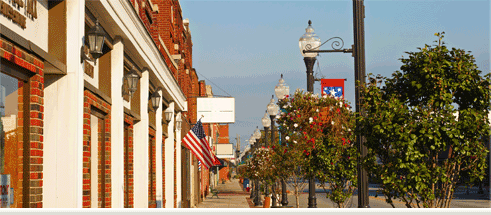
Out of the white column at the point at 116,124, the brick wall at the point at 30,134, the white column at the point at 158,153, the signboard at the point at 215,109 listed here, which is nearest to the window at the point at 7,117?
the brick wall at the point at 30,134

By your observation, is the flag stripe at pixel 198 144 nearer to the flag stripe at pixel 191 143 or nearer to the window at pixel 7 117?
the flag stripe at pixel 191 143

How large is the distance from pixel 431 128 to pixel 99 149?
19.8 ft

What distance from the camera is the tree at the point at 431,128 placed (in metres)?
7.84

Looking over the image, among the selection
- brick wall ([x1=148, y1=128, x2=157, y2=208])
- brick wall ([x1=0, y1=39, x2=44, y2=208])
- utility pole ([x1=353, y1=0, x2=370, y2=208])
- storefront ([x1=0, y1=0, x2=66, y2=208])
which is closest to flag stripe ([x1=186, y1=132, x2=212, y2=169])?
brick wall ([x1=148, y1=128, x2=157, y2=208])

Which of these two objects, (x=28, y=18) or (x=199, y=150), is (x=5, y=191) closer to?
(x=28, y=18)

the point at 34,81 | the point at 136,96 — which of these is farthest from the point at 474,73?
the point at 136,96

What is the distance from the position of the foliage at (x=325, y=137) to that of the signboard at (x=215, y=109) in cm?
2185

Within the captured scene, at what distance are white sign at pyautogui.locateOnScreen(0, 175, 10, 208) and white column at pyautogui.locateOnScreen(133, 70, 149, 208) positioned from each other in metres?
8.48

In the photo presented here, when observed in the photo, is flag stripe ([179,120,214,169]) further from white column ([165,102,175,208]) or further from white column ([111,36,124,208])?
white column ([111,36,124,208])

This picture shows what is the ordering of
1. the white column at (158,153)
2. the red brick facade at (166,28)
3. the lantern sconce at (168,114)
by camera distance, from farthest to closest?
1. the lantern sconce at (168,114)
2. the white column at (158,153)
3. the red brick facade at (166,28)

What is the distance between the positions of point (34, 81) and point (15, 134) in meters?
0.70

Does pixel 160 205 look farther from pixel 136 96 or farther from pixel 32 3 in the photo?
pixel 32 3

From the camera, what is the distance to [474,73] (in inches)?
323

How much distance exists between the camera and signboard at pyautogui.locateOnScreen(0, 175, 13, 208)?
6.26 metres
